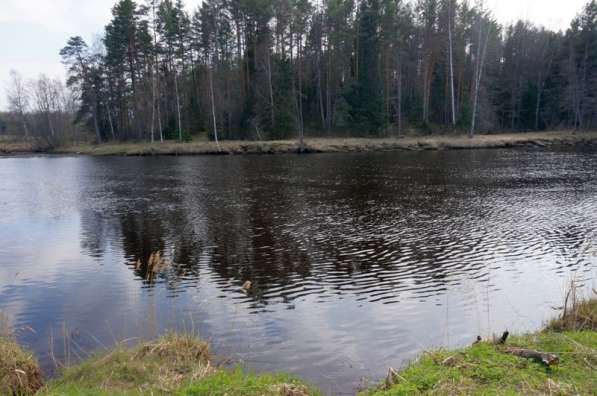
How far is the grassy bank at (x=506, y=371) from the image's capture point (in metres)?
5.34

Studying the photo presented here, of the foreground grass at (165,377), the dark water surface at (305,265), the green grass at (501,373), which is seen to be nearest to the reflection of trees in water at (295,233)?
the dark water surface at (305,265)

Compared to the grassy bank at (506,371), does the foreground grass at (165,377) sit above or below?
below

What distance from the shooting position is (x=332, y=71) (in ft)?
218

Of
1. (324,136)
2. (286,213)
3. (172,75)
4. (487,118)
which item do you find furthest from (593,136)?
(172,75)

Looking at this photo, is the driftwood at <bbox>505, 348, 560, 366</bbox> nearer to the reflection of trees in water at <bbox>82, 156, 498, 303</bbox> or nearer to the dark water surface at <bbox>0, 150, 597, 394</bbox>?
the dark water surface at <bbox>0, 150, 597, 394</bbox>

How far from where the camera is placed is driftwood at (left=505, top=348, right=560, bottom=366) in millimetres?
5914

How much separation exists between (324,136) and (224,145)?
595 inches

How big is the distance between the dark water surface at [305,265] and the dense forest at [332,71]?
36.5 meters

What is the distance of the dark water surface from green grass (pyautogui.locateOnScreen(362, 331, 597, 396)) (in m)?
1.69

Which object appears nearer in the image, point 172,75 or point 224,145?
point 224,145

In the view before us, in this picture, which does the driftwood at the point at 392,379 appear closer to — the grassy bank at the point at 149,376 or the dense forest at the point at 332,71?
the grassy bank at the point at 149,376

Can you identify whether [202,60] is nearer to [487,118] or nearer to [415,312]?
[487,118]

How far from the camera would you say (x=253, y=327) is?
972 centimetres

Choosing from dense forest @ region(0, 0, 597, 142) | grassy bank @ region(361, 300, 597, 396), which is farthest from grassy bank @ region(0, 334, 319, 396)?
dense forest @ region(0, 0, 597, 142)
